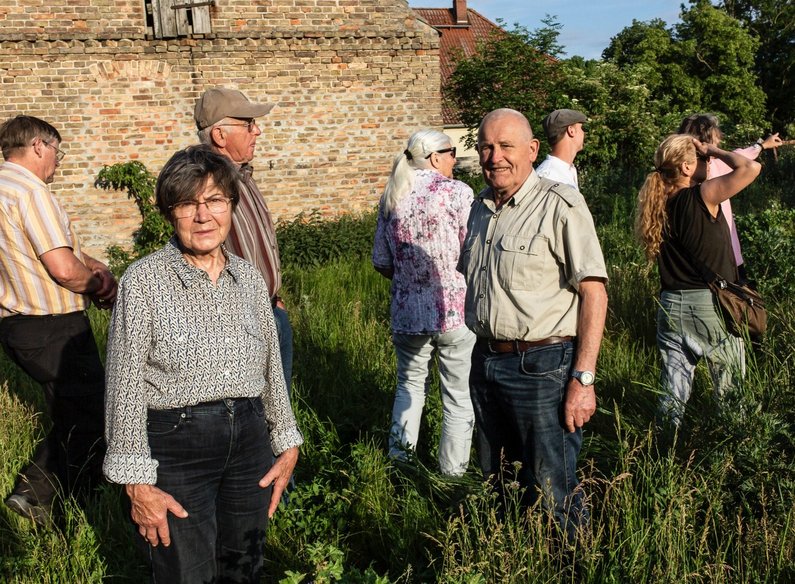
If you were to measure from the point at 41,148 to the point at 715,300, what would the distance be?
3.77 metres

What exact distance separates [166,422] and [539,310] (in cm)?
151

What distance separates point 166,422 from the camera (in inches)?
107

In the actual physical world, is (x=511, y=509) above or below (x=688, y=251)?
below

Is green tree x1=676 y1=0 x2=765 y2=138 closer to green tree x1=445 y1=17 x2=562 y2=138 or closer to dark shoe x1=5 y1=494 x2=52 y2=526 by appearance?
green tree x1=445 y1=17 x2=562 y2=138

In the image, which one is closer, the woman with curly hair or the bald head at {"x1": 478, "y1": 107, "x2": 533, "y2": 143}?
the bald head at {"x1": 478, "y1": 107, "x2": 533, "y2": 143}

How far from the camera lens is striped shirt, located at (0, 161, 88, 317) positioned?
13.8ft

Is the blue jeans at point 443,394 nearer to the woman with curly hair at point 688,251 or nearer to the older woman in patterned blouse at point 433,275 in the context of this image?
the older woman in patterned blouse at point 433,275

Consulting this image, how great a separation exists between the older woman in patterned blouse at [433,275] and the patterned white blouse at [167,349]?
1.83m

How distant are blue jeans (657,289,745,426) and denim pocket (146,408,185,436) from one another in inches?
99.5

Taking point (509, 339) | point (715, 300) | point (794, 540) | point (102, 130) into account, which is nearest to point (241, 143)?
point (509, 339)

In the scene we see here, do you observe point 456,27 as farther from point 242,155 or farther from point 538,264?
point 538,264

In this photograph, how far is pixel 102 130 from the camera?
43.4 feet

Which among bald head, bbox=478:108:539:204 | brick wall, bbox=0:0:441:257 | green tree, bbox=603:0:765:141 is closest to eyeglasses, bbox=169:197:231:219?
bald head, bbox=478:108:539:204

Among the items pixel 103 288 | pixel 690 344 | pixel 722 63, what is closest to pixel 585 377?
pixel 690 344
